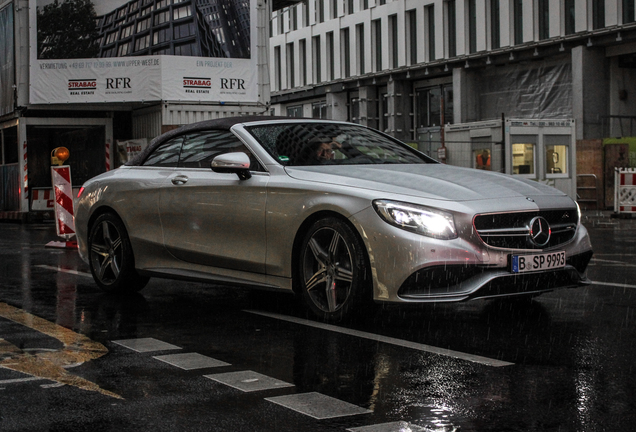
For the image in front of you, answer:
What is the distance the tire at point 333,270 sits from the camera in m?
6.32

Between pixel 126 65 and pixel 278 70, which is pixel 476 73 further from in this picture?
pixel 126 65

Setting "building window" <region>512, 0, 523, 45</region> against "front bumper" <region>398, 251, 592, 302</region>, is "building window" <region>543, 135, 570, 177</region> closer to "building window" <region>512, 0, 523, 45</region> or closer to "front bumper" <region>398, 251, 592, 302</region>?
"building window" <region>512, 0, 523, 45</region>

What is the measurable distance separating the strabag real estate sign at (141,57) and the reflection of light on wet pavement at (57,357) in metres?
19.3

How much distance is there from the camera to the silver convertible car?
20.1 ft

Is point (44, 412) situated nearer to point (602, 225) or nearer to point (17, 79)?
point (602, 225)

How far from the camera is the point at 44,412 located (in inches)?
166

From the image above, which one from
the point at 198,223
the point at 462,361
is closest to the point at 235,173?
the point at 198,223

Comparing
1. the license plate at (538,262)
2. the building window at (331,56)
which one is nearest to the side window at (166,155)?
the license plate at (538,262)

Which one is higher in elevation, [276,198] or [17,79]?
[17,79]

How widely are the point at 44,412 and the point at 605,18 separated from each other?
34.4 metres

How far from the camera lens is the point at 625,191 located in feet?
76.2

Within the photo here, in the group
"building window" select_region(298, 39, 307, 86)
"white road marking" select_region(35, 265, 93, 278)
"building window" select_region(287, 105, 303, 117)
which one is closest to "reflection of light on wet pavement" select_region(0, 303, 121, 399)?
"white road marking" select_region(35, 265, 93, 278)

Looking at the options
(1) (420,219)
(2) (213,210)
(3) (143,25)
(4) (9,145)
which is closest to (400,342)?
(1) (420,219)

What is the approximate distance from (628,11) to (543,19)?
436 cm
